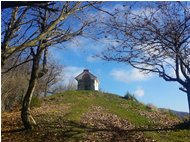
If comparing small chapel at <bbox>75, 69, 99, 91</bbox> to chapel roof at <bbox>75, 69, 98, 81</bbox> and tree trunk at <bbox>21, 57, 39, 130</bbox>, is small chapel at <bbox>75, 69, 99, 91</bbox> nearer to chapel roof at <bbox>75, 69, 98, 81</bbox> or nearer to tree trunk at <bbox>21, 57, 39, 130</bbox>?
chapel roof at <bbox>75, 69, 98, 81</bbox>

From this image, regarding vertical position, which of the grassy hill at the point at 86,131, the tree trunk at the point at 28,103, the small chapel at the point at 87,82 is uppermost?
the small chapel at the point at 87,82

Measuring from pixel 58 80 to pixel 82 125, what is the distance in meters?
50.4

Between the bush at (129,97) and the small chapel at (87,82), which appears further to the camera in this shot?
the small chapel at (87,82)

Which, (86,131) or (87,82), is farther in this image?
(87,82)

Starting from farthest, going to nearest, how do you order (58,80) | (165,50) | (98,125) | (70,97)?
1. (58,80)
2. (70,97)
3. (98,125)
4. (165,50)

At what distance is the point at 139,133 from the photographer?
18.4m

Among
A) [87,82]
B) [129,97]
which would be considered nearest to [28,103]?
[129,97]

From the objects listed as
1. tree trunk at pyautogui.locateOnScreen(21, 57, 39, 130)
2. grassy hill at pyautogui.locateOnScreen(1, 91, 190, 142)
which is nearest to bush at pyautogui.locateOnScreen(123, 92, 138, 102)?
grassy hill at pyautogui.locateOnScreen(1, 91, 190, 142)

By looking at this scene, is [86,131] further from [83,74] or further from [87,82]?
[83,74]

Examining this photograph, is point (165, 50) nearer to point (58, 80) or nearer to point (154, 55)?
point (154, 55)

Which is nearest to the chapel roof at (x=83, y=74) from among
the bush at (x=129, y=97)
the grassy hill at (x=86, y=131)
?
the bush at (x=129, y=97)

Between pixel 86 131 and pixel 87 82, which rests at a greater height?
pixel 87 82

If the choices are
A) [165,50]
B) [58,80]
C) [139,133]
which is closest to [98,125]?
[139,133]

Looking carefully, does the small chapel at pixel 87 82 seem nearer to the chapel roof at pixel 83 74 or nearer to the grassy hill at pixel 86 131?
the chapel roof at pixel 83 74
